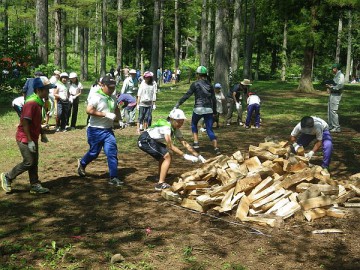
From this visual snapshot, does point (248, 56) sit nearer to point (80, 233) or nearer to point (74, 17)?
point (74, 17)

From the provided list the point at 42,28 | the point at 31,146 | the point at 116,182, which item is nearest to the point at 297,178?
the point at 116,182

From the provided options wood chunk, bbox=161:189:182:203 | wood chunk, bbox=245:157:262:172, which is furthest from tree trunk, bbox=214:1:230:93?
wood chunk, bbox=161:189:182:203

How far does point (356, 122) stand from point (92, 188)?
1180 cm

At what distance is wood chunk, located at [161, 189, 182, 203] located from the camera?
6.57 meters

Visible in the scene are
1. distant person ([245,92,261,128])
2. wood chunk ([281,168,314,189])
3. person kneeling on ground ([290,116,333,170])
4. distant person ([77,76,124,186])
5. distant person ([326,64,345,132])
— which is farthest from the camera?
distant person ([245,92,261,128])

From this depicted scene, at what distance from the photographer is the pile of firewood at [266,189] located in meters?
6.02

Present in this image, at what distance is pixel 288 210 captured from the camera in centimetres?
597

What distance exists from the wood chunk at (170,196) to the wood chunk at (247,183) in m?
0.88

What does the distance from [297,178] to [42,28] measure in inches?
622

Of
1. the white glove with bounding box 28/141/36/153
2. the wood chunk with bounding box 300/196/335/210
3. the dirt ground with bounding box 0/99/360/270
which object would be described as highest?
the white glove with bounding box 28/141/36/153

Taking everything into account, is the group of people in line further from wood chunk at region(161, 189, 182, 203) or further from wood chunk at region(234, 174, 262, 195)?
wood chunk at region(234, 174, 262, 195)

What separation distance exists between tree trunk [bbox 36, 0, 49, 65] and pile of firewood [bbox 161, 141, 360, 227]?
1392 centimetres

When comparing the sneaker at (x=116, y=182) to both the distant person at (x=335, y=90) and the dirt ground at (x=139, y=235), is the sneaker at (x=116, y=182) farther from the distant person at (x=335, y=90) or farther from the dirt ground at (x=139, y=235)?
the distant person at (x=335, y=90)

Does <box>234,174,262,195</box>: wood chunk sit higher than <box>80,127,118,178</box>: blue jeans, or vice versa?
<box>80,127,118,178</box>: blue jeans
